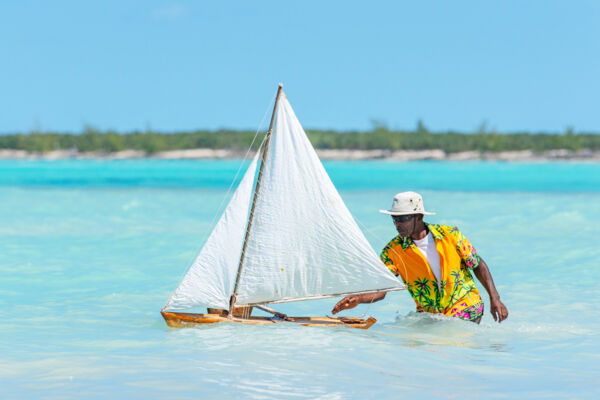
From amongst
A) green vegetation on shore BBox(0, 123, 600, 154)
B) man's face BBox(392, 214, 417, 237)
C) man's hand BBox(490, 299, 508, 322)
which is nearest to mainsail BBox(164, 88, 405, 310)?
man's face BBox(392, 214, 417, 237)

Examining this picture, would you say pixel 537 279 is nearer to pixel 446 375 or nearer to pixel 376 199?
pixel 446 375

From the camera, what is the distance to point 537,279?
12375 millimetres

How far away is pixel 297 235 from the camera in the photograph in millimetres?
7234

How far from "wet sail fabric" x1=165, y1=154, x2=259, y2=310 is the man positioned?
138 cm

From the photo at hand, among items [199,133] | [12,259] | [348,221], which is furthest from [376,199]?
[199,133]

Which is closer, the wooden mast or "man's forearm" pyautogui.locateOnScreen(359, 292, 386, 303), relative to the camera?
"man's forearm" pyautogui.locateOnScreen(359, 292, 386, 303)

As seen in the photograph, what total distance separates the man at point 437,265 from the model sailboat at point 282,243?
2.15 feet

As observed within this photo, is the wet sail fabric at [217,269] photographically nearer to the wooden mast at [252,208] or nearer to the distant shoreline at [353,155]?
the wooden mast at [252,208]

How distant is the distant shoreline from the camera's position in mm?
86188

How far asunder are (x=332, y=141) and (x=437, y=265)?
8808 cm

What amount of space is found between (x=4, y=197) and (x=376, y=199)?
13.6 metres

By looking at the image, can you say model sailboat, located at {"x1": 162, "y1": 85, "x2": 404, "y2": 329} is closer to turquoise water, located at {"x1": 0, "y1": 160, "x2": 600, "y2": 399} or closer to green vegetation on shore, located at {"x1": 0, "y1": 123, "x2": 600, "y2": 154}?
turquoise water, located at {"x1": 0, "y1": 160, "x2": 600, "y2": 399}

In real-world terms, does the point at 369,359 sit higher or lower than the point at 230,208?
lower

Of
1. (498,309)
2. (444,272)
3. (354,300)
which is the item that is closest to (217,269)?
(354,300)
